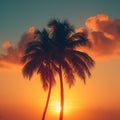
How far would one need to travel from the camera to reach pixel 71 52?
6253 centimetres

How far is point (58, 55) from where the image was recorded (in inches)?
2461

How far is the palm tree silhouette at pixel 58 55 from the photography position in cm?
6203

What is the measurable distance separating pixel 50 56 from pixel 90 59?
556 centimetres

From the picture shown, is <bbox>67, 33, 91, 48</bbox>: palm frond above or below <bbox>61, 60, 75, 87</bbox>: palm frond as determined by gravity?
above

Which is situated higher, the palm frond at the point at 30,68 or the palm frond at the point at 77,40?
the palm frond at the point at 77,40

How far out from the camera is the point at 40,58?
2509 inches

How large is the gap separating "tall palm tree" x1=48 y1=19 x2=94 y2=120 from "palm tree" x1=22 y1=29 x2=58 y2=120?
1.16 metres

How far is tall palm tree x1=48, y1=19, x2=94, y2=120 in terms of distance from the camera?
61.8 m

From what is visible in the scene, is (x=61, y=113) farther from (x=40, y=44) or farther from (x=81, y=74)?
(x=40, y=44)

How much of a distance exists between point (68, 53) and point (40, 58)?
13.3ft

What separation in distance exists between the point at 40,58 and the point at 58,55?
9.16ft

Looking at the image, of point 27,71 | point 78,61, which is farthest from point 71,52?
point 27,71

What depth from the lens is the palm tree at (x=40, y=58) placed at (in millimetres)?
63656

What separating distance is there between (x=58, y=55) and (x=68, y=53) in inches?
54.5
